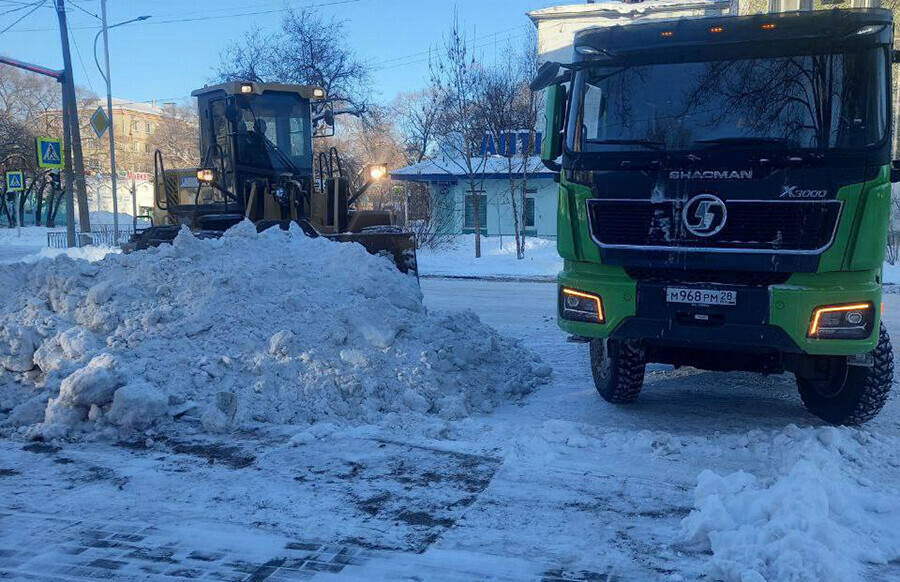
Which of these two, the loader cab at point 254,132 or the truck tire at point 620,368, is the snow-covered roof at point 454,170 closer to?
the loader cab at point 254,132

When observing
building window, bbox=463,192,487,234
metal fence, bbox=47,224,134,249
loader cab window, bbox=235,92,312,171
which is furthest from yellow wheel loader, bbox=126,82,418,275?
building window, bbox=463,192,487,234

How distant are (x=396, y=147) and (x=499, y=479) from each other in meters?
49.7

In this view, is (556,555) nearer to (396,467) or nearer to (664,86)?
(396,467)

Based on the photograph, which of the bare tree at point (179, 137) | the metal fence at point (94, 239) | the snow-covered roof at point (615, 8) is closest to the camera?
the metal fence at point (94, 239)

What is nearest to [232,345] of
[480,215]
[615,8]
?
[480,215]

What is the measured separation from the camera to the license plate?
5.15 metres

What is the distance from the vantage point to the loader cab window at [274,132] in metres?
11.7

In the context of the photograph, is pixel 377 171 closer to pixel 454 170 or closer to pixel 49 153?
pixel 49 153

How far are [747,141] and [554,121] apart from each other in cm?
146

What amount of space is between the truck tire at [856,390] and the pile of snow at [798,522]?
3.26 ft

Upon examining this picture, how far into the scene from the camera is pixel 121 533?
12.6ft

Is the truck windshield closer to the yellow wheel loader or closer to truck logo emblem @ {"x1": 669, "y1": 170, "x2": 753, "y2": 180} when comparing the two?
truck logo emblem @ {"x1": 669, "y1": 170, "x2": 753, "y2": 180}

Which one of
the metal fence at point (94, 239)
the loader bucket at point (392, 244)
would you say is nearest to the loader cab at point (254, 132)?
the loader bucket at point (392, 244)

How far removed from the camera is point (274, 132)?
12023 mm
